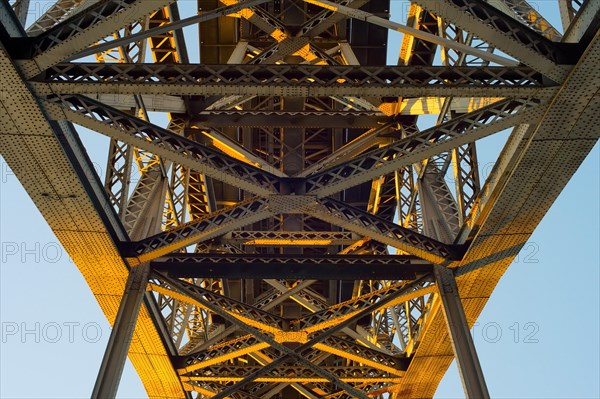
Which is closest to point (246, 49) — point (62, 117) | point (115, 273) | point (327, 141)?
point (327, 141)

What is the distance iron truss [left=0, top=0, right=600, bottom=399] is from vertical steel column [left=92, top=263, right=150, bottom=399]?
0.11 feet

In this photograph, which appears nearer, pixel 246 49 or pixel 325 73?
pixel 325 73

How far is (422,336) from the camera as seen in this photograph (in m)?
17.0

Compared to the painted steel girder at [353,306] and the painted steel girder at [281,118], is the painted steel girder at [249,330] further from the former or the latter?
the painted steel girder at [281,118]

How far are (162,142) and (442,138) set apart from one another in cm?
389

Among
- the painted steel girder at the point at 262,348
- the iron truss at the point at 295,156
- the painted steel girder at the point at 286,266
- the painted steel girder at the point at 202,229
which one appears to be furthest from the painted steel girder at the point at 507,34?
the painted steel girder at the point at 262,348

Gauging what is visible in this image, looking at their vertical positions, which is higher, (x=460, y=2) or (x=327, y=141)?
(x=327, y=141)

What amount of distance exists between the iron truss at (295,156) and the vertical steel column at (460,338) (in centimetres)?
3

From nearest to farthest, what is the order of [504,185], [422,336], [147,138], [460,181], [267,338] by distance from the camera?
[147,138], [504,185], [460,181], [267,338], [422,336]

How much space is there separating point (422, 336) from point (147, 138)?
8480 millimetres

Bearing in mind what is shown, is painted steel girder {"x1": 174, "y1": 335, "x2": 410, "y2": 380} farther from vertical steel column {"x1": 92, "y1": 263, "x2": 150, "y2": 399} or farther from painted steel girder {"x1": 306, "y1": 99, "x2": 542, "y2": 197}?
painted steel girder {"x1": 306, "y1": 99, "x2": 542, "y2": 197}

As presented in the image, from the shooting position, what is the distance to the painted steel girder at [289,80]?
10.0 metres

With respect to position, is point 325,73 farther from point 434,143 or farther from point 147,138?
point 147,138

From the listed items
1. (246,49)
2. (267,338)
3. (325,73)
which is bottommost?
(267,338)
